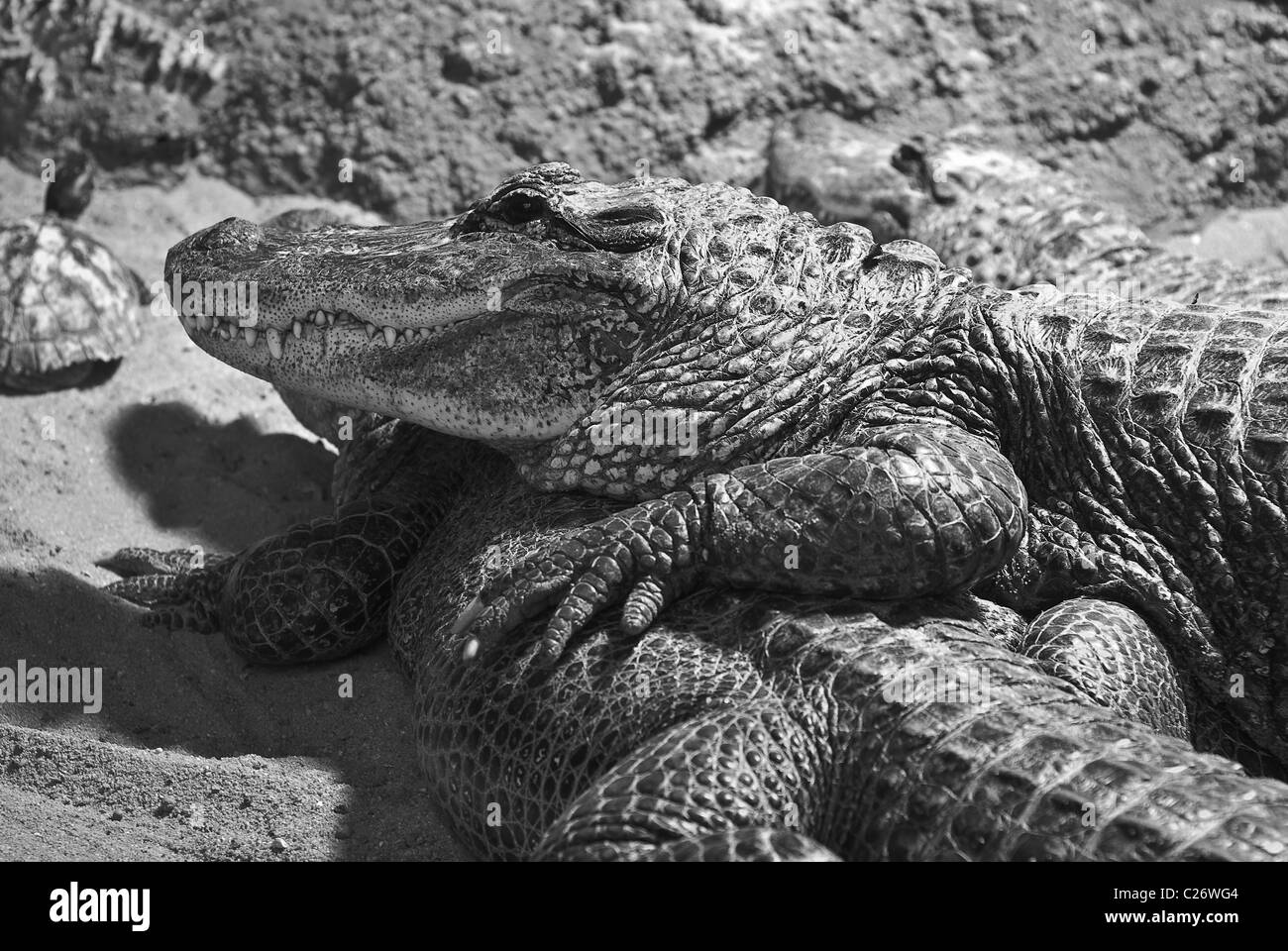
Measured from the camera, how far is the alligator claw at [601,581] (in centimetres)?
362

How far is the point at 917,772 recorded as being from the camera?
125 inches

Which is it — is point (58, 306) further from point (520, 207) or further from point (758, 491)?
point (758, 491)

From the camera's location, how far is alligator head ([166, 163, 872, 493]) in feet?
13.6

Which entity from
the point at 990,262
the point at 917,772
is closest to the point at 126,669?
the point at 917,772

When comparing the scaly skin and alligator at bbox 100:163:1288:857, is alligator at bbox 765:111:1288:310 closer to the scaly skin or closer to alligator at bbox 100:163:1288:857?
alligator at bbox 100:163:1288:857

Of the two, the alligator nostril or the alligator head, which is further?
the alligator nostril

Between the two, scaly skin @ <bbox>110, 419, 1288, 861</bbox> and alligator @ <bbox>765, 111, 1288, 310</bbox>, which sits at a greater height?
alligator @ <bbox>765, 111, 1288, 310</bbox>

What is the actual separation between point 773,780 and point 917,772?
1.11ft

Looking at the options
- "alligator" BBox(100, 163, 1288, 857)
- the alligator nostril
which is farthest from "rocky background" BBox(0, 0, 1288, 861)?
the alligator nostril

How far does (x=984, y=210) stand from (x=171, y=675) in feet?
14.2

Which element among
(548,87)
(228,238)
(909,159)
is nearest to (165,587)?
(228,238)

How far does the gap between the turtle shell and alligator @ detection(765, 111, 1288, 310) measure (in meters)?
3.23
